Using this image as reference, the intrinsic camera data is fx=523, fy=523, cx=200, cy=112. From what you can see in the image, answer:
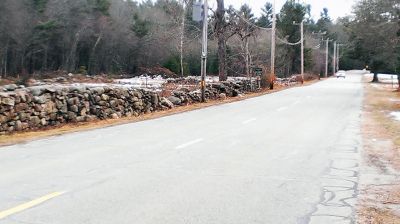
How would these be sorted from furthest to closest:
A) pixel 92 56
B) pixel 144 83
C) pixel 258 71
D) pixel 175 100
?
pixel 92 56
pixel 144 83
pixel 258 71
pixel 175 100

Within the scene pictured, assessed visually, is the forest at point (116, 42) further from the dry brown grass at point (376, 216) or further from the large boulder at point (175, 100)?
the dry brown grass at point (376, 216)

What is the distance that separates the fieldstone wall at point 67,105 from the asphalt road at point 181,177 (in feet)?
8.12

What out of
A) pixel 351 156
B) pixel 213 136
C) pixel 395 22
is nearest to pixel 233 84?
pixel 395 22

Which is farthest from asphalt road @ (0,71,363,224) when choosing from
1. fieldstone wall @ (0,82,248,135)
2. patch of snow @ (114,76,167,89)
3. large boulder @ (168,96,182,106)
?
patch of snow @ (114,76,167,89)

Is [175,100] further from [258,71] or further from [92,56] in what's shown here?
[92,56]

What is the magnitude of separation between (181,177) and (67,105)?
10725mm

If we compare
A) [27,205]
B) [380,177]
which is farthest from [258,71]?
[27,205]

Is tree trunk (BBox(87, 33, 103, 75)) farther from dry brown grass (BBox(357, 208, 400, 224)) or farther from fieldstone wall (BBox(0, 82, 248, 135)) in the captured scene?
dry brown grass (BBox(357, 208, 400, 224))

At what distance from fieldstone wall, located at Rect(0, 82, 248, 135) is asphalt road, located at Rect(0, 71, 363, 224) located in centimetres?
247

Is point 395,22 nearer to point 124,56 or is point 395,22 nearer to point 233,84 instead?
point 233,84

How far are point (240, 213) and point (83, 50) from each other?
84.5 metres

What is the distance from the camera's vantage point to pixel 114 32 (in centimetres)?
8469

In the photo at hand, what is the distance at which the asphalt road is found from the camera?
6402 mm

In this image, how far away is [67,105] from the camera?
1833 cm
